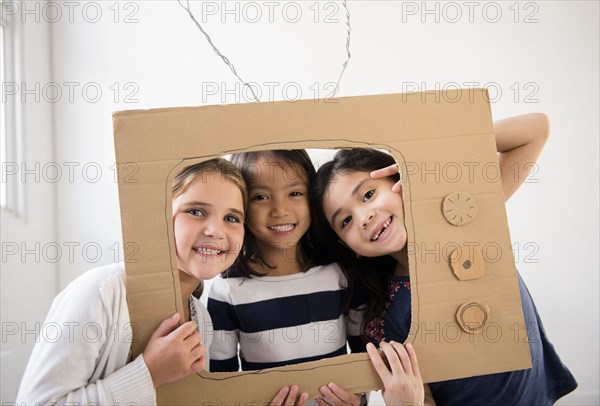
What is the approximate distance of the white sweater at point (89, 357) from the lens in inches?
29.4

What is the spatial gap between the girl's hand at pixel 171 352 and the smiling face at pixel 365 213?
1.04ft

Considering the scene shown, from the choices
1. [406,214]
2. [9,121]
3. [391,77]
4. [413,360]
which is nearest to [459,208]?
[406,214]

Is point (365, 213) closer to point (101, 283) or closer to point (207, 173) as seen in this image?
point (207, 173)

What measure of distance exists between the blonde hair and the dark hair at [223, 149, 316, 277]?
0.02 metres

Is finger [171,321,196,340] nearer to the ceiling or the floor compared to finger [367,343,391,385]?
nearer to the ceiling

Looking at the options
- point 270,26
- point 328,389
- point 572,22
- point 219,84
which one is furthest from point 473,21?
point 328,389

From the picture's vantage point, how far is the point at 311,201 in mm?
972

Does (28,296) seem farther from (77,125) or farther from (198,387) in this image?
(198,387)

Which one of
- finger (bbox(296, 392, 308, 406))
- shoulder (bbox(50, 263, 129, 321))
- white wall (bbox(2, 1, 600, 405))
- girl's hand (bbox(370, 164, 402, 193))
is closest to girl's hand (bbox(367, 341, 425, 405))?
finger (bbox(296, 392, 308, 406))

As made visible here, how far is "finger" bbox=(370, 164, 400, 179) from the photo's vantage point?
884 mm

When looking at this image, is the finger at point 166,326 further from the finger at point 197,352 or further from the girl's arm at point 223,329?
the girl's arm at point 223,329

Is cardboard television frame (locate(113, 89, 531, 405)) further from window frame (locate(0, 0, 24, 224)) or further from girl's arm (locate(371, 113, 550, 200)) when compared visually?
window frame (locate(0, 0, 24, 224))

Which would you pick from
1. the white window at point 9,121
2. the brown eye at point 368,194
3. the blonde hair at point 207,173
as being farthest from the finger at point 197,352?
the white window at point 9,121

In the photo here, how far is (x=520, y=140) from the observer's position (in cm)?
99
